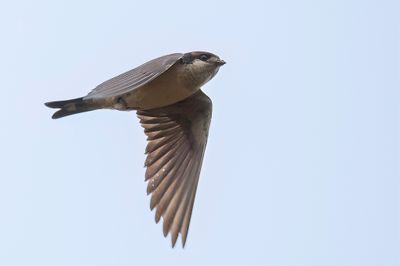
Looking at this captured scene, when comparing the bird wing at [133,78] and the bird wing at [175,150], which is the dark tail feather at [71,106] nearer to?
the bird wing at [133,78]

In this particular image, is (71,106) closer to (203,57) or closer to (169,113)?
(169,113)

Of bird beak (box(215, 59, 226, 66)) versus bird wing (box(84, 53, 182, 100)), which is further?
bird beak (box(215, 59, 226, 66))

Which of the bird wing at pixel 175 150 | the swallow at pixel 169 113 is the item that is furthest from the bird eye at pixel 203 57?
the bird wing at pixel 175 150

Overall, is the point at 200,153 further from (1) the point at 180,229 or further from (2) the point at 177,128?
(1) the point at 180,229

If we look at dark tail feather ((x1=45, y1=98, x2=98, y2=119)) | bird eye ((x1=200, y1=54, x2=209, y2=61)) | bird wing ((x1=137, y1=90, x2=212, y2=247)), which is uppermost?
bird eye ((x1=200, y1=54, x2=209, y2=61))

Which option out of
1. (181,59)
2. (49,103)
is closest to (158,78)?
(181,59)

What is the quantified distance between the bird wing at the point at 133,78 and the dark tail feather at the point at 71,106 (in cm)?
28

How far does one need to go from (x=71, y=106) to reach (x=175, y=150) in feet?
3.86

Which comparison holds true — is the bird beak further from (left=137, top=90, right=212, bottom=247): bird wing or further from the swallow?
(left=137, top=90, right=212, bottom=247): bird wing

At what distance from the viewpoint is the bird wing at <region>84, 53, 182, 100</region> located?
7.82m

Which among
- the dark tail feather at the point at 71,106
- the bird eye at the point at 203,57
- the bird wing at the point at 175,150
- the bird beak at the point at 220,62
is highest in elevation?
the bird eye at the point at 203,57

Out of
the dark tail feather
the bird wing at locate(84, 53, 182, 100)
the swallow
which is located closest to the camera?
the bird wing at locate(84, 53, 182, 100)

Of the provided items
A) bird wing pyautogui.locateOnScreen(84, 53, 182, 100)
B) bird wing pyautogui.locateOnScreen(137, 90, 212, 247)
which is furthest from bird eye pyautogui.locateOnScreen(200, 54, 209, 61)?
bird wing pyautogui.locateOnScreen(137, 90, 212, 247)

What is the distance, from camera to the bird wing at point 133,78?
25.7 feet
